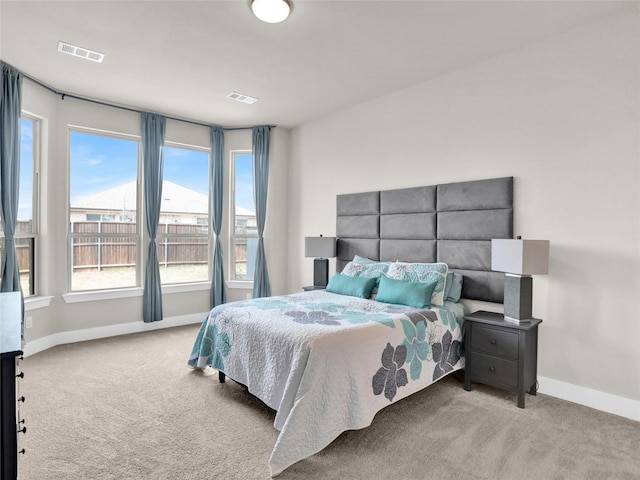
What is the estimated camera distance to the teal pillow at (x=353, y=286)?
11.8 ft

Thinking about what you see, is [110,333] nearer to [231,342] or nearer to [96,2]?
[231,342]

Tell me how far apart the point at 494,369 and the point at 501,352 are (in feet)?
0.51

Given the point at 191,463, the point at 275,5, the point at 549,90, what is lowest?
the point at 191,463

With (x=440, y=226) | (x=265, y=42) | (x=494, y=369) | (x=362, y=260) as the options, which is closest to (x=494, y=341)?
(x=494, y=369)

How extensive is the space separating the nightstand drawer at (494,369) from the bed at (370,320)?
161mm

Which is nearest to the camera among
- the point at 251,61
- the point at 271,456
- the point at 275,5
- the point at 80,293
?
the point at 271,456

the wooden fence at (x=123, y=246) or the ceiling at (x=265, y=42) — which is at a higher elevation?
the ceiling at (x=265, y=42)

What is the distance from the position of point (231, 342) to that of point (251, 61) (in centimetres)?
253

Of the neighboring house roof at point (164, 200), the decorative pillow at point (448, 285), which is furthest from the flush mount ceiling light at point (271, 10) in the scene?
the neighboring house roof at point (164, 200)

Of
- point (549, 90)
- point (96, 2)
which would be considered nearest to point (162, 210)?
point (96, 2)

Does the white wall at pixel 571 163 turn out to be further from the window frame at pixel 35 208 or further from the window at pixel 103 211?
the window frame at pixel 35 208

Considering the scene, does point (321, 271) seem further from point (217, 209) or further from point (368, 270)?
point (217, 209)

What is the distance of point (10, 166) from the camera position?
11.5 feet

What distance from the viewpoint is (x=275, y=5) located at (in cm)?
254
